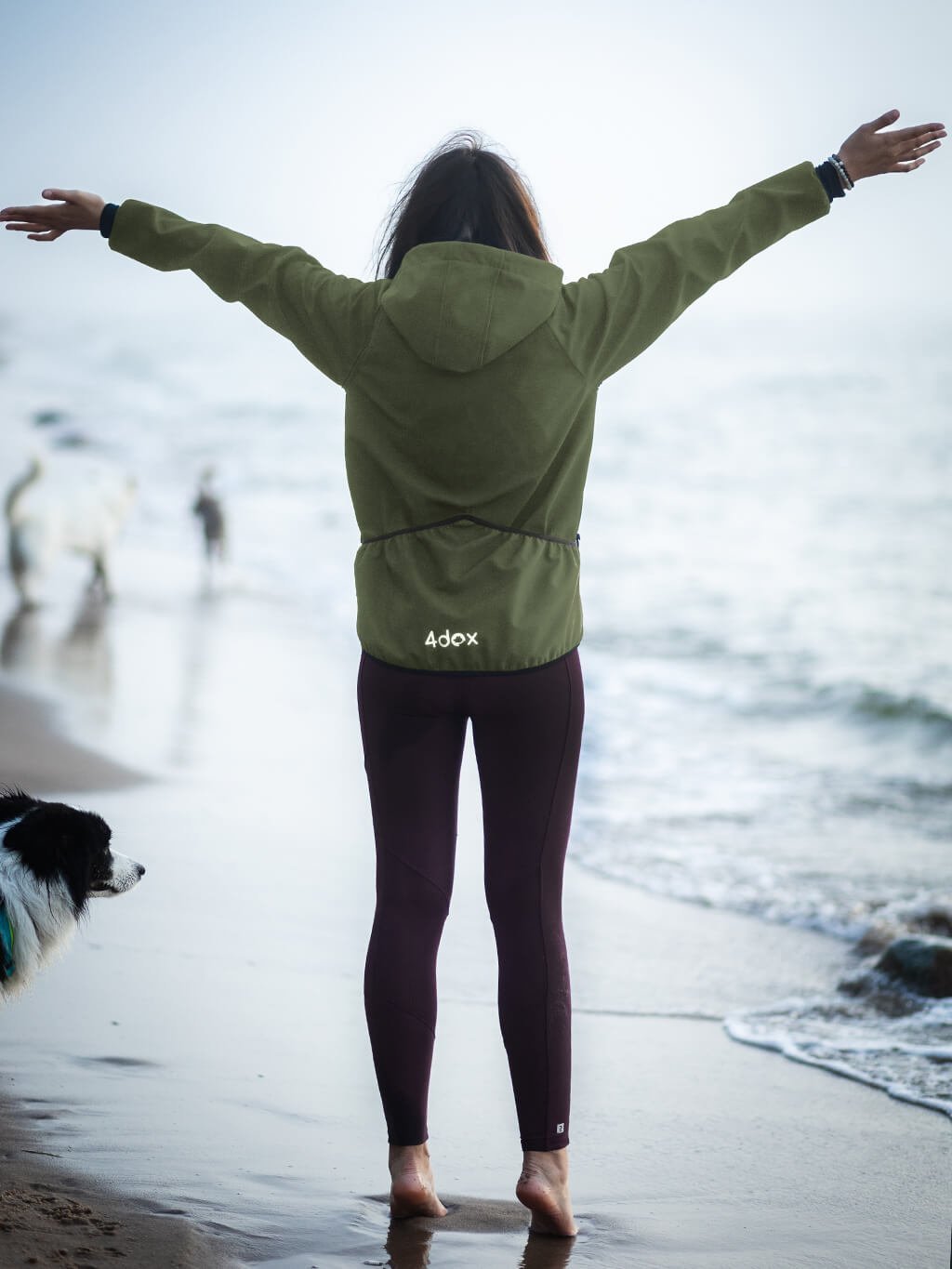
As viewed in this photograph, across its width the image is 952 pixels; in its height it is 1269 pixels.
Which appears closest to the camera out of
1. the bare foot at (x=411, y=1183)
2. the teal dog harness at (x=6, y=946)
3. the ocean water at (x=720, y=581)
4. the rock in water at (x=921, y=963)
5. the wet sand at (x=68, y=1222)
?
the wet sand at (x=68, y=1222)

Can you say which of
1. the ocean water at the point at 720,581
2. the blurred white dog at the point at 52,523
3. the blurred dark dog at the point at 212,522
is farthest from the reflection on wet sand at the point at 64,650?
the blurred dark dog at the point at 212,522

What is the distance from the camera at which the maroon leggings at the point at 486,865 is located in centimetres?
180

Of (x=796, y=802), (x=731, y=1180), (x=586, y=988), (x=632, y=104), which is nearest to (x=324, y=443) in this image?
(x=632, y=104)

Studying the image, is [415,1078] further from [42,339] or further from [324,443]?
[42,339]

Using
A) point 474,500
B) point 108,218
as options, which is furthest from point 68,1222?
point 108,218

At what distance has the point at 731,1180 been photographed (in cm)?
224

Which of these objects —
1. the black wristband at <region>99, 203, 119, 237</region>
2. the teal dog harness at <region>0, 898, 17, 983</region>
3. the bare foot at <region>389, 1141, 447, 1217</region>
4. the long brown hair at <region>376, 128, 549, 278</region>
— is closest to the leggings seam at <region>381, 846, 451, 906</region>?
the bare foot at <region>389, 1141, 447, 1217</region>

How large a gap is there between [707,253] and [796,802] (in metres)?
5.15

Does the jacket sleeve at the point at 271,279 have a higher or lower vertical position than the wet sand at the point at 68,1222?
higher

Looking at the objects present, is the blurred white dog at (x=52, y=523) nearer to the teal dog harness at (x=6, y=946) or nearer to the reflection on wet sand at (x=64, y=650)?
the reflection on wet sand at (x=64, y=650)

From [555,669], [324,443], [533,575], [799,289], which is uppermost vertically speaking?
[799,289]

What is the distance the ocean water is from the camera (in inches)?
195

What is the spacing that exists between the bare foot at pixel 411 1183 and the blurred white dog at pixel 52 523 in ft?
25.7

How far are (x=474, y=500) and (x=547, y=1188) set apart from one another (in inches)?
37.7
